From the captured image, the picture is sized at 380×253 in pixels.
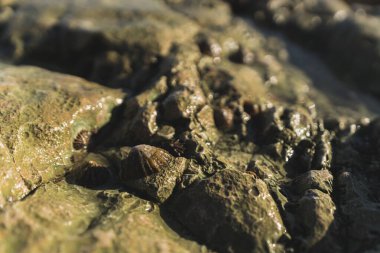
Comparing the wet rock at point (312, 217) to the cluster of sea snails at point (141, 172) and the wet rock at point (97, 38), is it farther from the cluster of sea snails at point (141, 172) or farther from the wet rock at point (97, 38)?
the wet rock at point (97, 38)

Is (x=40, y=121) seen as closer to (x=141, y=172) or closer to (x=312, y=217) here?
(x=141, y=172)

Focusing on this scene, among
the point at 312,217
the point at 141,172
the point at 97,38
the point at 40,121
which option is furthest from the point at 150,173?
the point at 97,38

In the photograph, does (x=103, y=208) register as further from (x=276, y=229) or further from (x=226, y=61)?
(x=226, y=61)

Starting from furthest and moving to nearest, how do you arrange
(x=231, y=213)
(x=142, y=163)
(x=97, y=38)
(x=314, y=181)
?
(x=97, y=38) < (x=314, y=181) < (x=142, y=163) < (x=231, y=213)

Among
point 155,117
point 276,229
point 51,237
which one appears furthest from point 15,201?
point 276,229

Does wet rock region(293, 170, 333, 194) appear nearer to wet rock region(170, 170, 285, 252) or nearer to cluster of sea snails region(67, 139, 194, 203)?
wet rock region(170, 170, 285, 252)

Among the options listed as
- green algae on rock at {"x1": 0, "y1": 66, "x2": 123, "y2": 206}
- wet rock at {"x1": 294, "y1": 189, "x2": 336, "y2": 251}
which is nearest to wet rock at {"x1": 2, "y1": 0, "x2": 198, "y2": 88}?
green algae on rock at {"x1": 0, "y1": 66, "x2": 123, "y2": 206}

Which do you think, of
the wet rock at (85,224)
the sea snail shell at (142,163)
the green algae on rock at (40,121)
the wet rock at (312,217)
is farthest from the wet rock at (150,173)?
the wet rock at (312,217)
